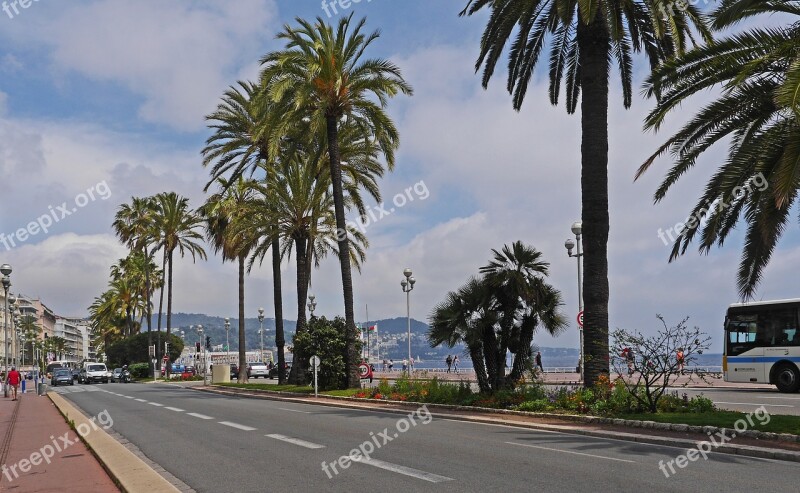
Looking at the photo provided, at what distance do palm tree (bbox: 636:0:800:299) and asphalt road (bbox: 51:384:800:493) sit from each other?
542cm

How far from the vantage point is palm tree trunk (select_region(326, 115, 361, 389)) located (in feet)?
95.5

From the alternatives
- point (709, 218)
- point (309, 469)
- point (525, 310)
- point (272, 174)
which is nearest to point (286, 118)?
point (272, 174)

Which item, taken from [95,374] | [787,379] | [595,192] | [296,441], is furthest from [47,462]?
[95,374]

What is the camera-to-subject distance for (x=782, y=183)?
466 inches

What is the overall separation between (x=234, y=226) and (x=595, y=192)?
868 inches

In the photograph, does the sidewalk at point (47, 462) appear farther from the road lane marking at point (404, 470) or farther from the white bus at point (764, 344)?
the white bus at point (764, 344)

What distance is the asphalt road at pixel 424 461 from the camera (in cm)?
908

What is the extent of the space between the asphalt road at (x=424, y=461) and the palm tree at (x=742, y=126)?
542cm

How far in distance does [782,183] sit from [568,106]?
13133 mm

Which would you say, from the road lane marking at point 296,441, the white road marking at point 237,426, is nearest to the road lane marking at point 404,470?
the road lane marking at point 296,441

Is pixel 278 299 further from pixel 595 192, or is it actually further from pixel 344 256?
pixel 595 192

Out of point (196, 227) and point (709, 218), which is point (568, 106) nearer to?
point (709, 218)

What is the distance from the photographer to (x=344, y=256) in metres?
29.7

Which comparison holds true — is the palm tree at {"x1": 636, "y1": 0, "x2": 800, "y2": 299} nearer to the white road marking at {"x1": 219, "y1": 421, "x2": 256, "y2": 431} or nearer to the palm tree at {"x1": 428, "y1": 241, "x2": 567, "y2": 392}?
the palm tree at {"x1": 428, "y1": 241, "x2": 567, "y2": 392}
